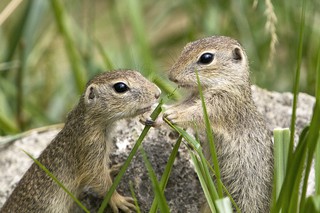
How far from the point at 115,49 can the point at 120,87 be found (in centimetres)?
322

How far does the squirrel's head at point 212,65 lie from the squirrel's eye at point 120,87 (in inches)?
11.4

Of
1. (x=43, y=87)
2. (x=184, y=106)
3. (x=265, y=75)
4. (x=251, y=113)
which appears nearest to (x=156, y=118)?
(x=184, y=106)

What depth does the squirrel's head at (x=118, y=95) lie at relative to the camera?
15.9 feet

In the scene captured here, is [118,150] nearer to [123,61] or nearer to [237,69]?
[237,69]

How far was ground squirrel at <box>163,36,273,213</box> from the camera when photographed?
4.82 m

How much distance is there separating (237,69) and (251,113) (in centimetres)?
27

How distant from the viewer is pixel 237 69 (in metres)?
5.01

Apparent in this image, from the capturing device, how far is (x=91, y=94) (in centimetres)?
506

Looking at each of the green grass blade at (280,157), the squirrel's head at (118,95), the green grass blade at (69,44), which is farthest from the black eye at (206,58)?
the green grass blade at (69,44)

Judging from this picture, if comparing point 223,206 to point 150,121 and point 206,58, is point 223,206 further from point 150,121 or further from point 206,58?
point 206,58

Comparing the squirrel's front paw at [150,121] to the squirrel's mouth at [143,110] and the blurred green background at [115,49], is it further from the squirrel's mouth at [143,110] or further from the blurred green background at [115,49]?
the blurred green background at [115,49]

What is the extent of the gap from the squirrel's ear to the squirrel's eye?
134 mm

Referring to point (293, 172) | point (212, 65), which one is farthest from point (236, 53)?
point (293, 172)

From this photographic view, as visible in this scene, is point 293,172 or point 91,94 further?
point 91,94
